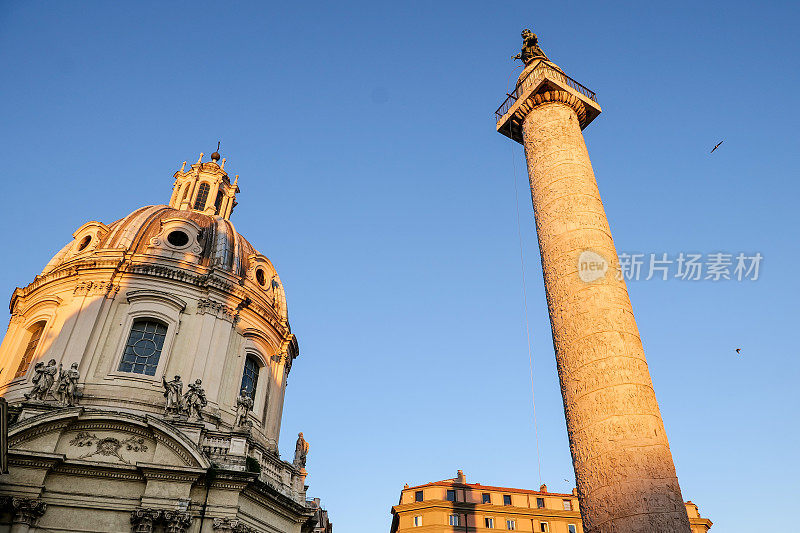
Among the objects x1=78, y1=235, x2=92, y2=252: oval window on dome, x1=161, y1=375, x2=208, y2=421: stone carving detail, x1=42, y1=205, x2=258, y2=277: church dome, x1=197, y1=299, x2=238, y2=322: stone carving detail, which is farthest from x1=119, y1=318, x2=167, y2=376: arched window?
x1=78, y1=235, x2=92, y2=252: oval window on dome

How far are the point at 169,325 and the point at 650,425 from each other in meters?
21.2

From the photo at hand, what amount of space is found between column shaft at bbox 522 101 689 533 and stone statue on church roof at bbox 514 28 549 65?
3265 millimetres

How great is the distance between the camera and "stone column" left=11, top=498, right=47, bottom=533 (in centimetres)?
1844

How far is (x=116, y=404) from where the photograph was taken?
2309cm

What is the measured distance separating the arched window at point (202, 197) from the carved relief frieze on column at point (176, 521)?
20618 mm

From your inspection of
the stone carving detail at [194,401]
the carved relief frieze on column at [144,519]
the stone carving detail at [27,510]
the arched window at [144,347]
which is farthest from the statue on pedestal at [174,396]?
the stone carving detail at [27,510]

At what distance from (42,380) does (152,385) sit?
390cm

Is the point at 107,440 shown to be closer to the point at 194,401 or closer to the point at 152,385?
the point at 194,401

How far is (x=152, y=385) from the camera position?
2414 cm

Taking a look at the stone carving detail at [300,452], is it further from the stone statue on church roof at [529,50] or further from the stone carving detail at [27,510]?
the stone statue on church roof at [529,50]

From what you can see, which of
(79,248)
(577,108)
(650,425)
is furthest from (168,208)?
(650,425)

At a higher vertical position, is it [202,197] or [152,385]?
[202,197]

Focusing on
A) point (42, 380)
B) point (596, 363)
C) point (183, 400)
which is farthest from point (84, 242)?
point (596, 363)

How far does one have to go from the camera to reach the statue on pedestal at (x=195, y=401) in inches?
903
